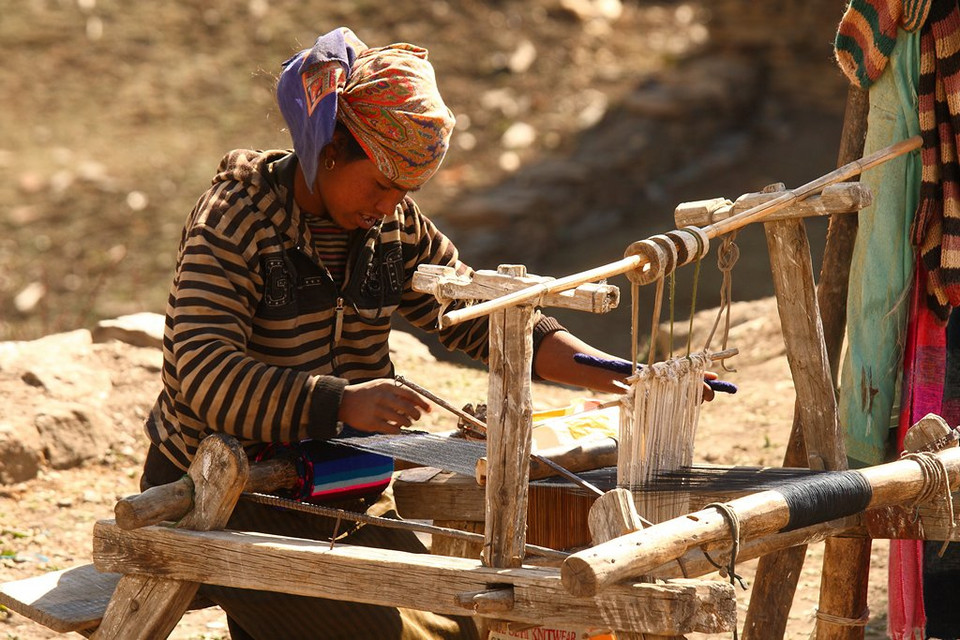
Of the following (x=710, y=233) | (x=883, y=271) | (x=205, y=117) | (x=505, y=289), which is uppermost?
(x=205, y=117)

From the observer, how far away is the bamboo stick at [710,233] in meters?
2.09

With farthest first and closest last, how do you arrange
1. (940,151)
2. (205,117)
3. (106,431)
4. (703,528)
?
(205,117)
(106,431)
(940,151)
(703,528)

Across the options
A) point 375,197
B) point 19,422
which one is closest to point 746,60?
point 19,422

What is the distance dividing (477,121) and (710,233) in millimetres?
8435

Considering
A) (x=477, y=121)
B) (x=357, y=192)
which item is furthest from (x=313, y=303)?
(x=477, y=121)

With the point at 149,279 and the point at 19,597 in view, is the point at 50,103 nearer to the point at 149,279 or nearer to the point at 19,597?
the point at 149,279

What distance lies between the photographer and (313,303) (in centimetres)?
298

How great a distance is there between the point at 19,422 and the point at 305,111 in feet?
8.70

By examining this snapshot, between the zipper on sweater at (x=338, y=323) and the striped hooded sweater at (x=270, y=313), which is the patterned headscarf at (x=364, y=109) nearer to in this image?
the striped hooded sweater at (x=270, y=313)

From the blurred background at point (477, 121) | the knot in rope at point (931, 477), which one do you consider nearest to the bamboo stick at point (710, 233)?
the knot in rope at point (931, 477)

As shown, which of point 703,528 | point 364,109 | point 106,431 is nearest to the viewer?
point 703,528

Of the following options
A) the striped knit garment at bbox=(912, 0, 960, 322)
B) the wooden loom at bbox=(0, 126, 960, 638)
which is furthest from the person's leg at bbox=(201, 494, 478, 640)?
the striped knit garment at bbox=(912, 0, 960, 322)

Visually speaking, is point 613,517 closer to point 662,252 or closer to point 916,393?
point 662,252

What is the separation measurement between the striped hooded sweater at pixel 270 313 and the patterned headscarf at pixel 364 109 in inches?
6.9
